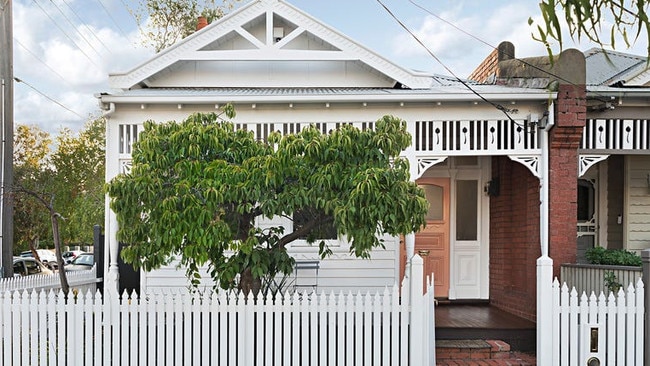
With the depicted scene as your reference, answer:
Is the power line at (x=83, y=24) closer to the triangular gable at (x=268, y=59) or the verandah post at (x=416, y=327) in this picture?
the triangular gable at (x=268, y=59)

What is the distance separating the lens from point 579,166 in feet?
30.4

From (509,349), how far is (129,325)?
4.85m

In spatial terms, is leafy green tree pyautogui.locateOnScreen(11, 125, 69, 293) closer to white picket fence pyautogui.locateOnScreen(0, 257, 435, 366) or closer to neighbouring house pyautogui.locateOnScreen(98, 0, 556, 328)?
neighbouring house pyautogui.locateOnScreen(98, 0, 556, 328)

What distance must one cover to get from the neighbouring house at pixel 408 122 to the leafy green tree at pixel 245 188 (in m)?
2.55

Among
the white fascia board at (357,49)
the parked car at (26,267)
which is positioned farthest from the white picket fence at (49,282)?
the parked car at (26,267)

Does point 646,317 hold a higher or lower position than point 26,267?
higher

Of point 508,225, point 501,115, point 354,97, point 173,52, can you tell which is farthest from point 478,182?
point 173,52

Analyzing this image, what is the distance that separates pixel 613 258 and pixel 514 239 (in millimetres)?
1948

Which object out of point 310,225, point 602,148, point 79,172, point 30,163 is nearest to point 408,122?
point 602,148

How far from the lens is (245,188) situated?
604 centimetres

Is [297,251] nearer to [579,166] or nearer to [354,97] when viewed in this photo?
[354,97]

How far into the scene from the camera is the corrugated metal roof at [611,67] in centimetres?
1020

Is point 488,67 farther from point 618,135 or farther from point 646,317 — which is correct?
point 646,317

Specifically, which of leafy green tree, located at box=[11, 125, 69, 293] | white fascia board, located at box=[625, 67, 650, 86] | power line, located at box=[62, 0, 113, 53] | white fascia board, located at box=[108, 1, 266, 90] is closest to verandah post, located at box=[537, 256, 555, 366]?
white fascia board, located at box=[625, 67, 650, 86]
